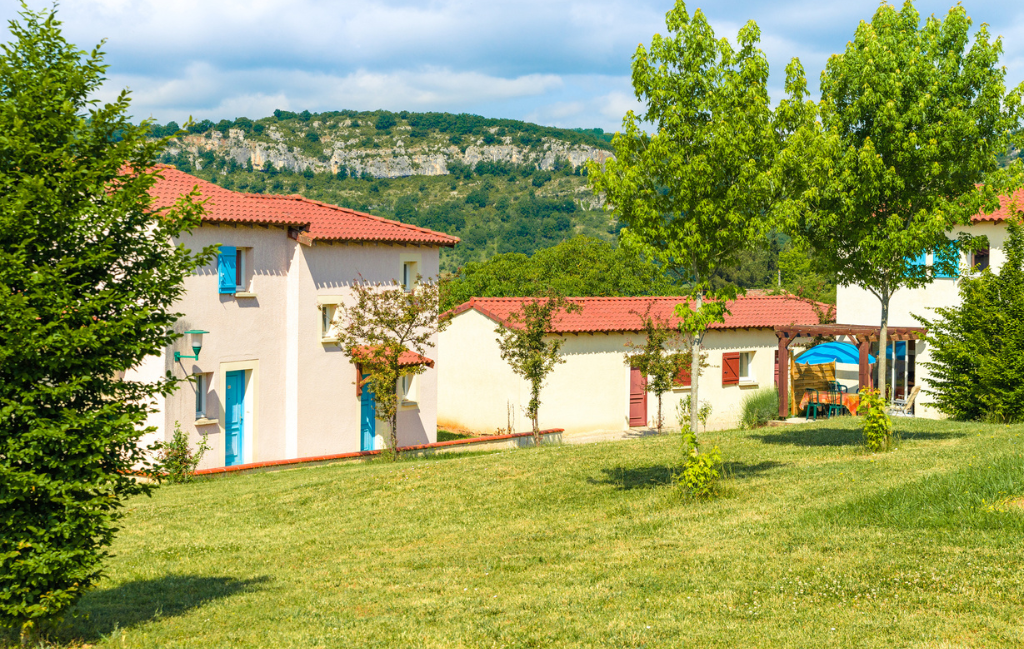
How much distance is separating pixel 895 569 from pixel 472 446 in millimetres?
17464

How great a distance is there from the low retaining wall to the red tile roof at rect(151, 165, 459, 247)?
579cm

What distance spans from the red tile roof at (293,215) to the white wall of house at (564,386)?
377 cm

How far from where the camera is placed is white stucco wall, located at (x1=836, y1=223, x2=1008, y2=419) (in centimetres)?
2508

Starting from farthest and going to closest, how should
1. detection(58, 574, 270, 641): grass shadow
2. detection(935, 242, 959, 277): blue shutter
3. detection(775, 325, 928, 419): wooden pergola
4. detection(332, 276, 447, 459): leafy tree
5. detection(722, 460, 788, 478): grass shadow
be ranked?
detection(775, 325, 928, 419): wooden pergola < detection(332, 276, 447, 459): leafy tree < detection(935, 242, 959, 277): blue shutter < detection(722, 460, 788, 478): grass shadow < detection(58, 574, 270, 641): grass shadow

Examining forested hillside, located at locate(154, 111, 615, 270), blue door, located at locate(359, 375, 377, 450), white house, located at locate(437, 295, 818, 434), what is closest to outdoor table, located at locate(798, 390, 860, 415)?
white house, located at locate(437, 295, 818, 434)

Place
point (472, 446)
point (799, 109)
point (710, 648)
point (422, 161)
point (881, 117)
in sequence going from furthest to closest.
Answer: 1. point (422, 161)
2. point (472, 446)
3. point (881, 117)
4. point (799, 109)
5. point (710, 648)

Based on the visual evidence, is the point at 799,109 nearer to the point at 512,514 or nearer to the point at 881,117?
the point at 881,117

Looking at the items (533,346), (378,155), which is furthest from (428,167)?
(533,346)

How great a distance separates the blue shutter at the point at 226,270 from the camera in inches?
853

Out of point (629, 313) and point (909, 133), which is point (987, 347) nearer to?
point (909, 133)

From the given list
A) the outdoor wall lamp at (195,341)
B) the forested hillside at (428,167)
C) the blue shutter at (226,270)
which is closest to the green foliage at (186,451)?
the outdoor wall lamp at (195,341)

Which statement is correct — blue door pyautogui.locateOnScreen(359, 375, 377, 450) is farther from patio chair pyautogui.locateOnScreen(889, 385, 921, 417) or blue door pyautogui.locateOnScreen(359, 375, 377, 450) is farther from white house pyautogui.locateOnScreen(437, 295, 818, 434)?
patio chair pyautogui.locateOnScreen(889, 385, 921, 417)

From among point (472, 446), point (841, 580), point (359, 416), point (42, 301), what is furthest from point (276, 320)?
point (841, 580)

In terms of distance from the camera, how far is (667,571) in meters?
8.86
